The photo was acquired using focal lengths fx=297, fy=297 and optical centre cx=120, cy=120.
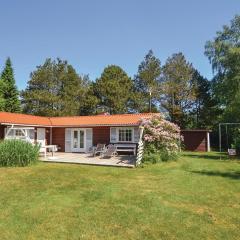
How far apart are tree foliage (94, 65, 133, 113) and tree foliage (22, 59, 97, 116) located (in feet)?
10.2

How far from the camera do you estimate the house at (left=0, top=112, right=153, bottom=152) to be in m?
23.1

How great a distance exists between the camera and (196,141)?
32.6m

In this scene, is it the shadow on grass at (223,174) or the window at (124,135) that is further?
the window at (124,135)

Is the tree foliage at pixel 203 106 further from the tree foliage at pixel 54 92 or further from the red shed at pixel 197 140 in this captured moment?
the tree foliage at pixel 54 92

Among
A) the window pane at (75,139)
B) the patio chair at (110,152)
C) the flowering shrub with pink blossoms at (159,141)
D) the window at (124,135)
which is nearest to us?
the flowering shrub with pink blossoms at (159,141)

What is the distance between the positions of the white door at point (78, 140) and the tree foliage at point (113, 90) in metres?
18.1

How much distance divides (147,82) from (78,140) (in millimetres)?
22751

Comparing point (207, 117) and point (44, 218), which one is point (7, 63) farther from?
point (44, 218)

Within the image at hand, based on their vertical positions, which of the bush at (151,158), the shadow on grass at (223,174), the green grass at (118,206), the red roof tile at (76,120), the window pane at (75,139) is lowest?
the green grass at (118,206)

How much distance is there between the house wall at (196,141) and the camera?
32.3 metres

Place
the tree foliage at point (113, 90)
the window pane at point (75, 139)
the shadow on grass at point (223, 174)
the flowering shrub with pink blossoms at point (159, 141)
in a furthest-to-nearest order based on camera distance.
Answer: the tree foliage at point (113, 90) → the window pane at point (75, 139) → the flowering shrub with pink blossoms at point (159, 141) → the shadow on grass at point (223, 174)

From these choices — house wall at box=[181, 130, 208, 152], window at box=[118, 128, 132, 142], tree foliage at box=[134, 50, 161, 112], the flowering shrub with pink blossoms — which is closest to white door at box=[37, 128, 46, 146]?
window at box=[118, 128, 132, 142]

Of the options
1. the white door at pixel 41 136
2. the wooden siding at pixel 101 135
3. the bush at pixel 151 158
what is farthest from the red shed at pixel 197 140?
the bush at pixel 151 158

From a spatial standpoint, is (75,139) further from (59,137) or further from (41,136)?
(41,136)
